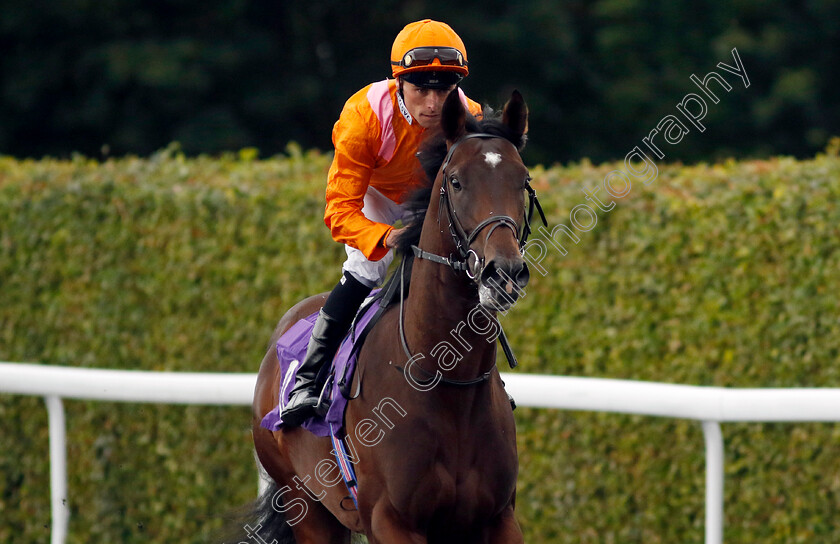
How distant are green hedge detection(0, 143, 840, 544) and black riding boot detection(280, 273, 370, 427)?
189 cm

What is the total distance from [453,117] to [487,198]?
14.3 inches

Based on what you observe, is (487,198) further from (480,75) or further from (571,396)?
(480,75)

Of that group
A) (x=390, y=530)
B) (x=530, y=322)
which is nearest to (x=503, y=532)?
(x=390, y=530)

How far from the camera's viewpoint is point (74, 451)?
6.39m

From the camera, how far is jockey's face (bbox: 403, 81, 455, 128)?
3541mm

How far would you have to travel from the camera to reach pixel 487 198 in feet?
9.65

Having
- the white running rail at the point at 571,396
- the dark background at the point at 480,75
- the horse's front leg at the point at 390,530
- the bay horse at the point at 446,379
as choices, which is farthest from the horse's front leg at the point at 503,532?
the dark background at the point at 480,75

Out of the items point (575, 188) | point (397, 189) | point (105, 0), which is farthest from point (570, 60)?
point (397, 189)

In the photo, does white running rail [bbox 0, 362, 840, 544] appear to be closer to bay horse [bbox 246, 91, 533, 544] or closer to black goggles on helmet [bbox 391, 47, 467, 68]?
bay horse [bbox 246, 91, 533, 544]

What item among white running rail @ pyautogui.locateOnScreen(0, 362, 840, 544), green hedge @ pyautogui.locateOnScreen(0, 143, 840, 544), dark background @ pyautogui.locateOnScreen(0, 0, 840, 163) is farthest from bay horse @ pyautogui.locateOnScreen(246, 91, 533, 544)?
dark background @ pyautogui.locateOnScreen(0, 0, 840, 163)

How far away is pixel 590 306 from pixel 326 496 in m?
2.17

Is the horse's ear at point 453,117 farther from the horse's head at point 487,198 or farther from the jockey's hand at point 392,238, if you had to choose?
the jockey's hand at point 392,238

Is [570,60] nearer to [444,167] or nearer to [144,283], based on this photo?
[144,283]

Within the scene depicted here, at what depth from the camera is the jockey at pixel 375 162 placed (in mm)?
3502
